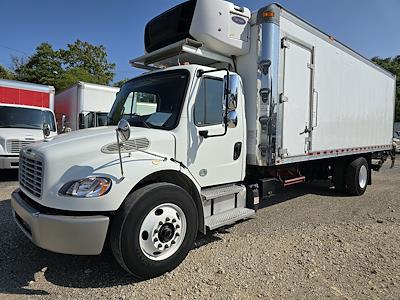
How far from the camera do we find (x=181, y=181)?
4.09 meters

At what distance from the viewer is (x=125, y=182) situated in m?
3.34

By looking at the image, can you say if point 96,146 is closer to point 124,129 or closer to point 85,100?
point 124,129

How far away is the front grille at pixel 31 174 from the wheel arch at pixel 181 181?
102 centimetres

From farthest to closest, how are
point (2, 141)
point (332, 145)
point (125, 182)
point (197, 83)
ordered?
point (2, 141) → point (332, 145) → point (197, 83) → point (125, 182)

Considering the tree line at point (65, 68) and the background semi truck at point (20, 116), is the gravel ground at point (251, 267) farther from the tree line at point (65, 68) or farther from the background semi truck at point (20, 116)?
the tree line at point (65, 68)

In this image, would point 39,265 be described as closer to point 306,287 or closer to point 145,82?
point 145,82

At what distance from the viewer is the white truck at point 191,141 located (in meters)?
3.25

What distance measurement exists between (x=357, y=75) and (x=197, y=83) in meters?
5.13

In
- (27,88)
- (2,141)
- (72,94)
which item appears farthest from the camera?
(72,94)

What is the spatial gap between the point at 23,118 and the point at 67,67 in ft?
109

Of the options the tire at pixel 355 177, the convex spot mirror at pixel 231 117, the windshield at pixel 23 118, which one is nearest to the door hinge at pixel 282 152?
the convex spot mirror at pixel 231 117

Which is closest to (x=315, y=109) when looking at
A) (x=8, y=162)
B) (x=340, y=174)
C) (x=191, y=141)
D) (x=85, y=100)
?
(x=340, y=174)

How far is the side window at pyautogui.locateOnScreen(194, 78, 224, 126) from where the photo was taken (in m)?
4.21

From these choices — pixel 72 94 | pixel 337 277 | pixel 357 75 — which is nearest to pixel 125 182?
pixel 337 277
